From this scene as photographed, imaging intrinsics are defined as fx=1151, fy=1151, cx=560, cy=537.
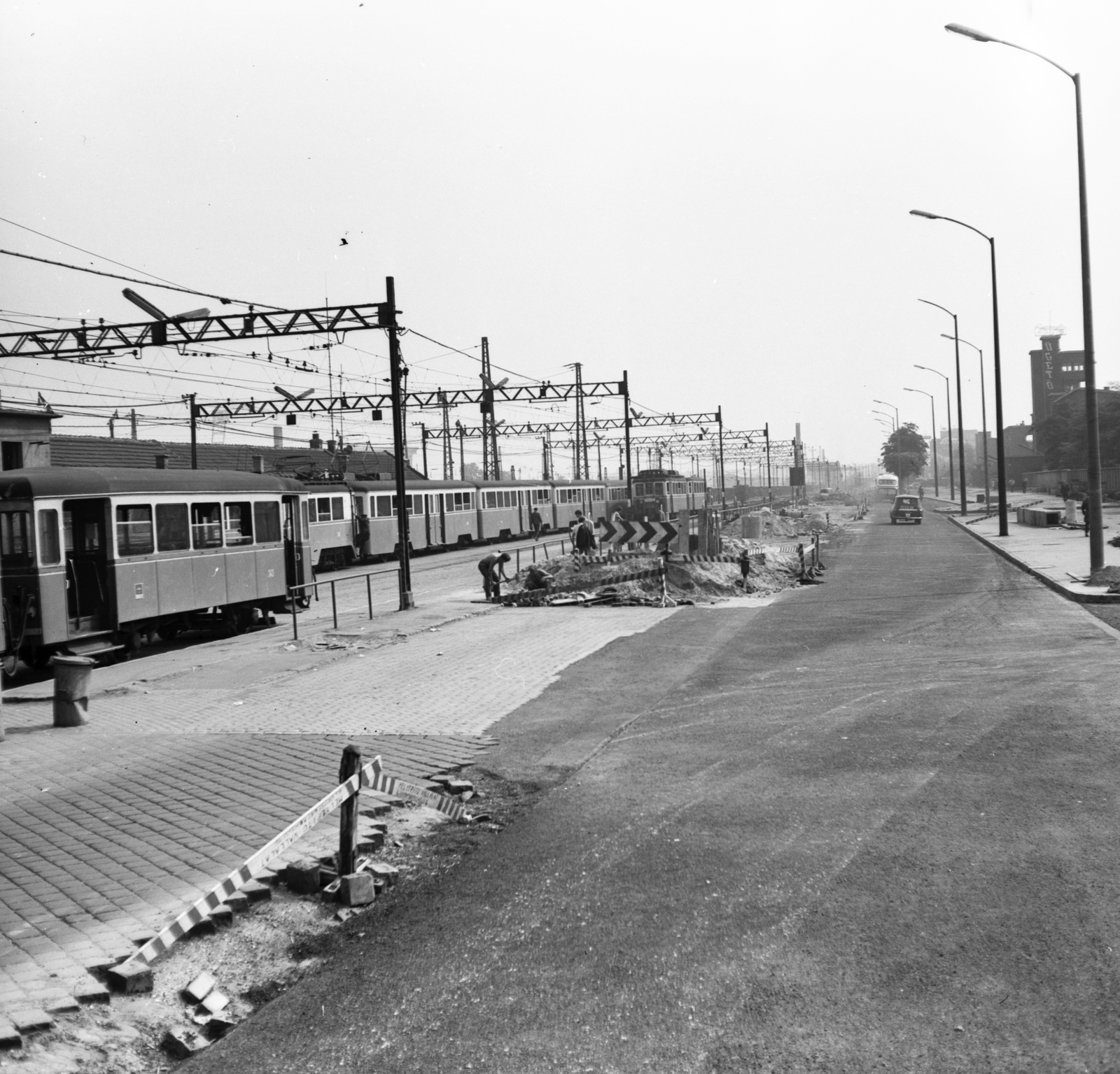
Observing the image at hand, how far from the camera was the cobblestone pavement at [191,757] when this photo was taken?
5.65 meters

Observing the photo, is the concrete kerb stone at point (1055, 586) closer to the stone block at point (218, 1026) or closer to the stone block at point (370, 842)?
the stone block at point (370, 842)

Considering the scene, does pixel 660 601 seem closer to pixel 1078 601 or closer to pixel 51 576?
pixel 1078 601

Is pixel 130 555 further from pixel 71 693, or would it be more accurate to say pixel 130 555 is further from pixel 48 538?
pixel 71 693

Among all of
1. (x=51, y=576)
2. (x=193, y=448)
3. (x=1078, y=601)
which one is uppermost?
(x=193, y=448)

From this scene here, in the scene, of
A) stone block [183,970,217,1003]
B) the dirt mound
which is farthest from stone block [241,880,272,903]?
the dirt mound

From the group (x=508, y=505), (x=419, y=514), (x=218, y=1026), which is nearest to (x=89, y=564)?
(x=218, y=1026)

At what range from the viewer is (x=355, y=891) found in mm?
5840

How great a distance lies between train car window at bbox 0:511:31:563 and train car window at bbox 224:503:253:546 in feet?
14.9

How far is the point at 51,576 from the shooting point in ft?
49.6

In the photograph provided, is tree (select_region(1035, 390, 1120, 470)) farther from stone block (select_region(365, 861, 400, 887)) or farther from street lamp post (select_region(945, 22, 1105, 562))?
stone block (select_region(365, 861, 400, 887))

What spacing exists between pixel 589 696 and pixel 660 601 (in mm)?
9688

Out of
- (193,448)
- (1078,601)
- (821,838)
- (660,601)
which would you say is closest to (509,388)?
(193,448)

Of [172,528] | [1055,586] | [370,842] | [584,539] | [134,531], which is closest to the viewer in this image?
[370,842]

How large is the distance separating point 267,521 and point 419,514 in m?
22.2
